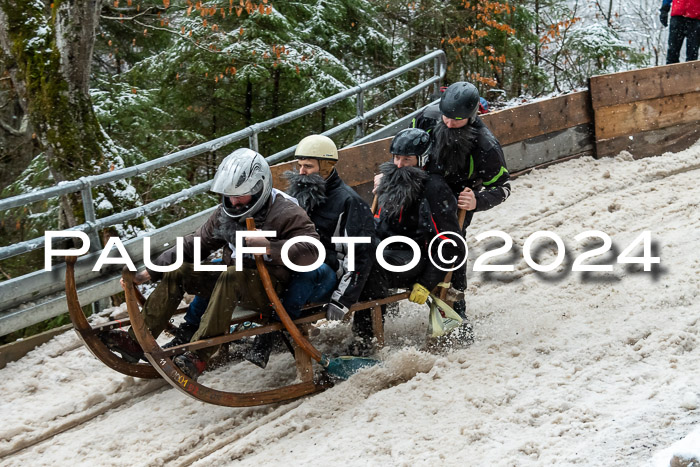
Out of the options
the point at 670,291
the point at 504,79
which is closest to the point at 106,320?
the point at 670,291

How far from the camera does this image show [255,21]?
10.0 meters

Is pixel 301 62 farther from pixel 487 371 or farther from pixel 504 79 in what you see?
pixel 487 371

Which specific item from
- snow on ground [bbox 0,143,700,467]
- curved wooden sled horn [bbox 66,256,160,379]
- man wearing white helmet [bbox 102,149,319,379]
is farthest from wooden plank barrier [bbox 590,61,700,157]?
curved wooden sled horn [bbox 66,256,160,379]

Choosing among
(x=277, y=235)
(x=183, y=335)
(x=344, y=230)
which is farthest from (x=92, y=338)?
(x=344, y=230)

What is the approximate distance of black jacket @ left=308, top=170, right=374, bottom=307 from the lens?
17.1 feet

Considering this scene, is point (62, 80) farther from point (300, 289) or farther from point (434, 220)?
point (434, 220)

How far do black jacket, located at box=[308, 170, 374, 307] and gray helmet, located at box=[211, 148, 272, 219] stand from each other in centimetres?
57

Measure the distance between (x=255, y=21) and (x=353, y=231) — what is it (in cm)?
567

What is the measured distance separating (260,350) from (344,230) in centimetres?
101

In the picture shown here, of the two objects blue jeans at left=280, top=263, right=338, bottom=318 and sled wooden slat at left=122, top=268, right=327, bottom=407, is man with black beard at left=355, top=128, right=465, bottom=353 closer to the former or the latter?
blue jeans at left=280, top=263, right=338, bottom=318

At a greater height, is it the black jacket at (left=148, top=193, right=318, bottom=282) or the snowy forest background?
the snowy forest background

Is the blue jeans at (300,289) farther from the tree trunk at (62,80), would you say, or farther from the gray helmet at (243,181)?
the tree trunk at (62,80)

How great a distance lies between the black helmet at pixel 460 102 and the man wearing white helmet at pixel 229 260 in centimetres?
159

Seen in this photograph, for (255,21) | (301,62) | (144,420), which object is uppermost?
(255,21)
